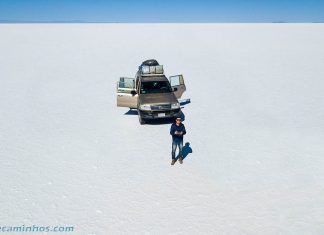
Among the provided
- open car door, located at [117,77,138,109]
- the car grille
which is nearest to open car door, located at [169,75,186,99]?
open car door, located at [117,77,138,109]

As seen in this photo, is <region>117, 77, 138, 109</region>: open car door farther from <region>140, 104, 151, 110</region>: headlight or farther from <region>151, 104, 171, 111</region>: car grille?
<region>151, 104, 171, 111</region>: car grille

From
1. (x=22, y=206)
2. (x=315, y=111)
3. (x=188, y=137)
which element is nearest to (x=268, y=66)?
(x=315, y=111)

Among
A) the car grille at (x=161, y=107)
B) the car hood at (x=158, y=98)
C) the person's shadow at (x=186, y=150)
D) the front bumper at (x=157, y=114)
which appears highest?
the car hood at (x=158, y=98)

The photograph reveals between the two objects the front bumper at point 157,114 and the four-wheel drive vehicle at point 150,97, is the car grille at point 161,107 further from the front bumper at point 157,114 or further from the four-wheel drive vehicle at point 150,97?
the front bumper at point 157,114

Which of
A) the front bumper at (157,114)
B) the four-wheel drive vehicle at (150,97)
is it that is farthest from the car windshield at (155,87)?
the front bumper at (157,114)

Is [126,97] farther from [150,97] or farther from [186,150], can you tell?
[186,150]

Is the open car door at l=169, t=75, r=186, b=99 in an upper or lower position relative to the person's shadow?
upper

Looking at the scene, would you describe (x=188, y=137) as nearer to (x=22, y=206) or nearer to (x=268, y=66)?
(x=22, y=206)
